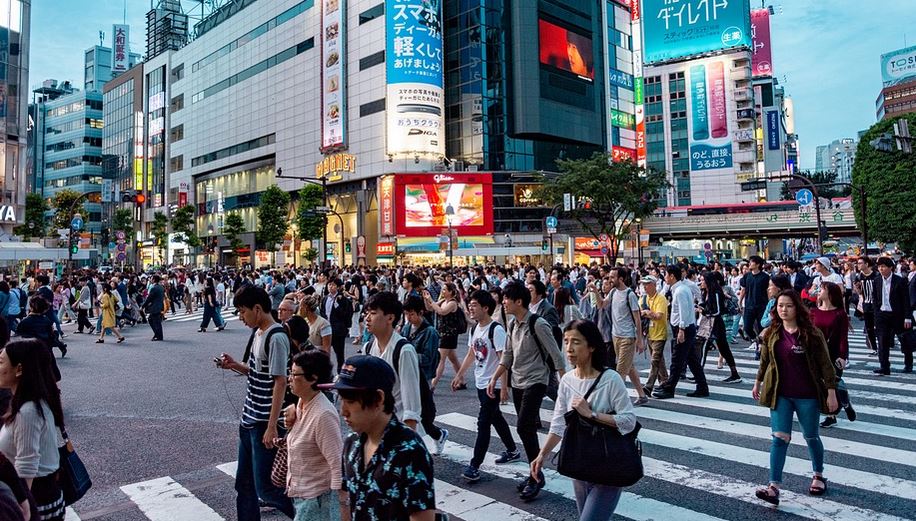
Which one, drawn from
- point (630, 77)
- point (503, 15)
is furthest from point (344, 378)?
point (630, 77)

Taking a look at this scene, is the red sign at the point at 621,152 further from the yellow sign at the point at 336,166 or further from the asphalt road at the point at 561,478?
the asphalt road at the point at 561,478

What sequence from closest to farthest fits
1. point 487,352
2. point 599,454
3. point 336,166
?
1. point 599,454
2. point 487,352
3. point 336,166

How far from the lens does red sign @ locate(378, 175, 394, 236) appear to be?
49.4m

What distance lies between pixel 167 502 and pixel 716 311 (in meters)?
8.22

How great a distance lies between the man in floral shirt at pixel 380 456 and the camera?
216cm

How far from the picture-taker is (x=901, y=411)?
7.76m

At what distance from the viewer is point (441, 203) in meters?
49.6

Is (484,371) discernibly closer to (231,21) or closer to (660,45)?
(231,21)

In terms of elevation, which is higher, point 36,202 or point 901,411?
point 36,202

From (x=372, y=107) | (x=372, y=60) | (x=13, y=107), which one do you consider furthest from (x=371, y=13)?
(x=13, y=107)

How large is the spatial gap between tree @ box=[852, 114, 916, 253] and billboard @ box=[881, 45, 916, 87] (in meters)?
87.4

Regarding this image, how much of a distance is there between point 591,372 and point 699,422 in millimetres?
4627

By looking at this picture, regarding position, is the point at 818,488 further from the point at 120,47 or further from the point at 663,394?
the point at 120,47

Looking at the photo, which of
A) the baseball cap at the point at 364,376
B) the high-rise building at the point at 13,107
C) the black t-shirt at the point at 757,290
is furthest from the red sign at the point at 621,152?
the baseball cap at the point at 364,376
